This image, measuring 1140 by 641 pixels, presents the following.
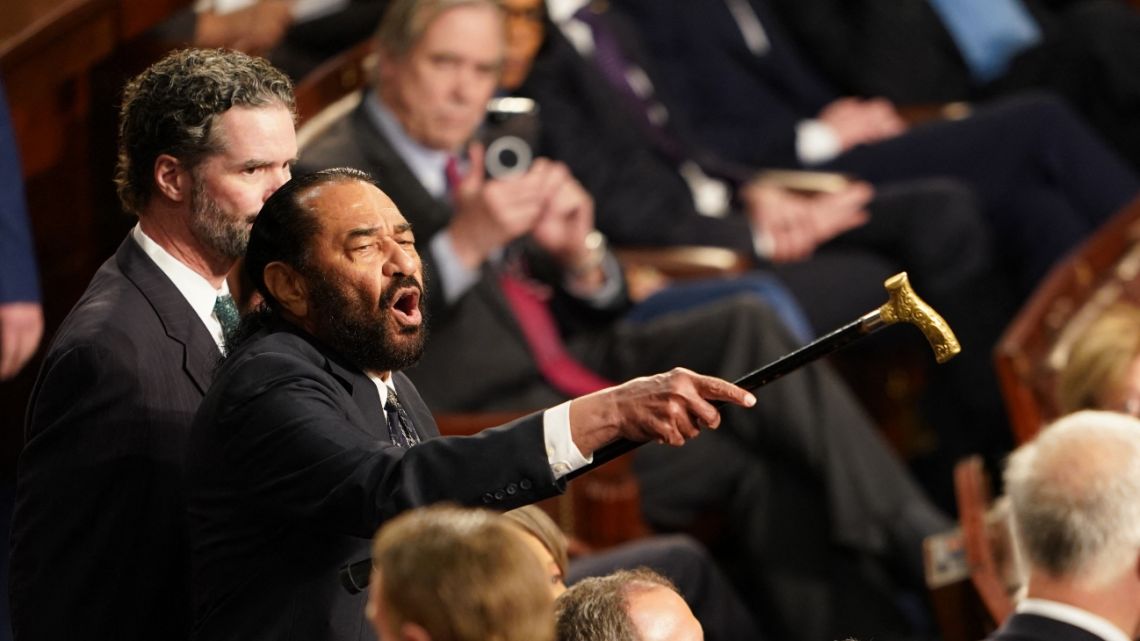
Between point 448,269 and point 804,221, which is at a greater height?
point 448,269

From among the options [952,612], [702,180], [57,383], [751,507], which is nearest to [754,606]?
→ [751,507]

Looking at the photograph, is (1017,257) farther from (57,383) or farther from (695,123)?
(57,383)

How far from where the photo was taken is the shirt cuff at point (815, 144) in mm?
4801

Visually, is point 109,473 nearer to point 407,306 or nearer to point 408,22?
point 407,306

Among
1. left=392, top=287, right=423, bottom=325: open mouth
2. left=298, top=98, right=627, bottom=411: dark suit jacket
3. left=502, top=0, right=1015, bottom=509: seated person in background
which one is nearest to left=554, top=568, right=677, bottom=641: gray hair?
left=392, top=287, right=423, bottom=325: open mouth

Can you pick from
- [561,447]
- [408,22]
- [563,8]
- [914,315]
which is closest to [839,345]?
[914,315]

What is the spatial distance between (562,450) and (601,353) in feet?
6.86

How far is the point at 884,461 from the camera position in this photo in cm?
364

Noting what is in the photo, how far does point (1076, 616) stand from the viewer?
226cm

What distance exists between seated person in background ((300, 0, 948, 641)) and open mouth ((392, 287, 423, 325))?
144 cm

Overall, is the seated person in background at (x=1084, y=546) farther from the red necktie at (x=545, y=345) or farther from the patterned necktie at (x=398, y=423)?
the red necktie at (x=545, y=345)

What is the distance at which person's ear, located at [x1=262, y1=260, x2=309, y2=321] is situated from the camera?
1735 millimetres

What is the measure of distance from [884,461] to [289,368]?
2189 millimetres

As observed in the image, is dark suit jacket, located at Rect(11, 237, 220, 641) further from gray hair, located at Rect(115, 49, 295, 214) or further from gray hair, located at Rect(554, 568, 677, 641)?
gray hair, located at Rect(554, 568, 677, 641)
